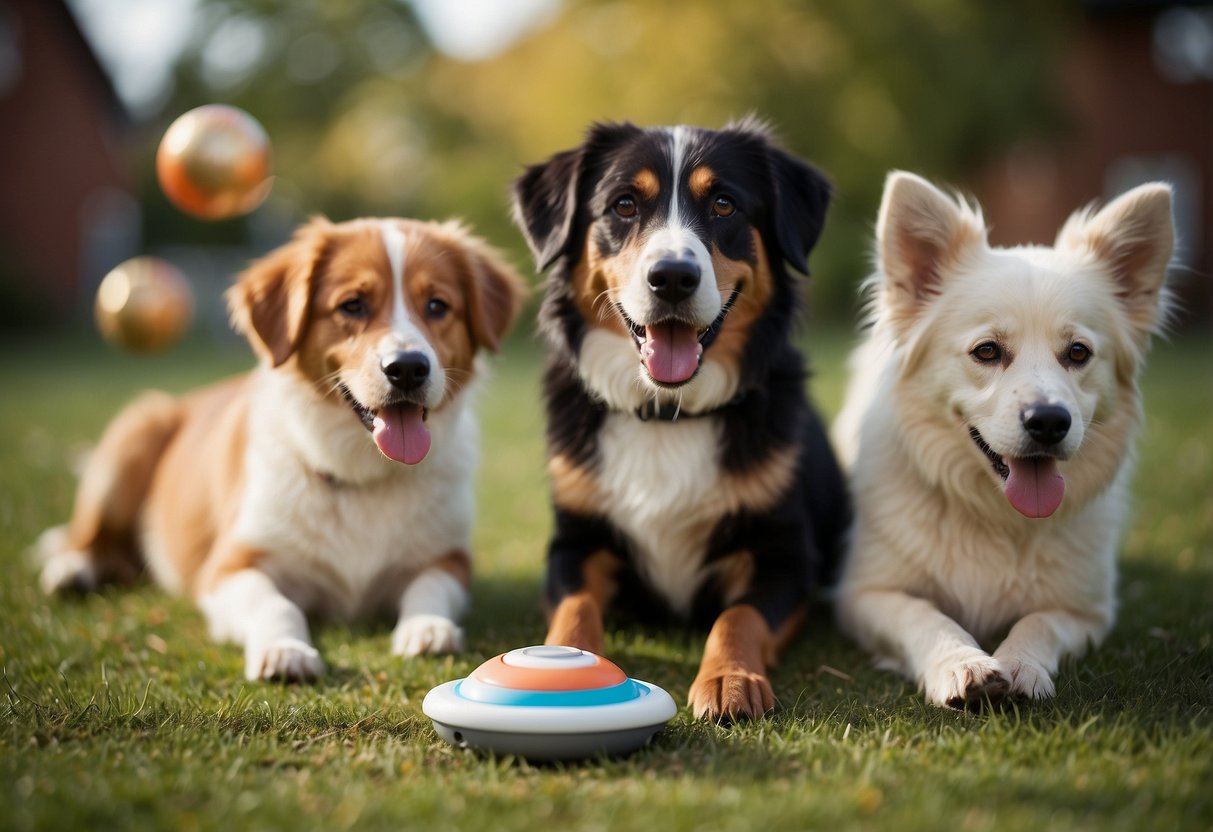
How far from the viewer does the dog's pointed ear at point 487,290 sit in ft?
14.2

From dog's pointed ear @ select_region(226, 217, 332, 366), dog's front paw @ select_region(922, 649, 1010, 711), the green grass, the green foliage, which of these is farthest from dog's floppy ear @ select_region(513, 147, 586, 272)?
the green foliage

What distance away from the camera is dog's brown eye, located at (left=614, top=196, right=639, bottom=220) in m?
3.73

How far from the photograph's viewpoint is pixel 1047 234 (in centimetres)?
2550

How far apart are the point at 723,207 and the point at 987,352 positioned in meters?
1.01

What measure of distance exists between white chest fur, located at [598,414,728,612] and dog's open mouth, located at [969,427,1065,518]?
3.11 ft

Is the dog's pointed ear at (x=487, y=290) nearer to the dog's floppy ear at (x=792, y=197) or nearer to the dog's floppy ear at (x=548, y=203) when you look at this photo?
the dog's floppy ear at (x=548, y=203)

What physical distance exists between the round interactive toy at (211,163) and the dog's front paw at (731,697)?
141 inches

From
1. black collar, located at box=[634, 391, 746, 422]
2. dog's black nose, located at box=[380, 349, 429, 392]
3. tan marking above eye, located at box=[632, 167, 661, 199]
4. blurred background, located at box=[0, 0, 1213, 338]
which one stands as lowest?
black collar, located at box=[634, 391, 746, 422]

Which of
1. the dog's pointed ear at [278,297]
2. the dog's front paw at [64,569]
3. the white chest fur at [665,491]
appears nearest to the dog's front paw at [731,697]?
the white chest fur at [665,491]

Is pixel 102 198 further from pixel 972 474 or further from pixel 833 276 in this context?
pixel 972 474

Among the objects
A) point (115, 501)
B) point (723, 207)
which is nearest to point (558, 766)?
point (723, 207)

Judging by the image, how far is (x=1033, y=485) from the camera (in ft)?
11.5

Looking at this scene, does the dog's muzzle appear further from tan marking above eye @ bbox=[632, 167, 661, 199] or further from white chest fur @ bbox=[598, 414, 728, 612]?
white chest fur @ bbox=[598, 414, 728, 612]

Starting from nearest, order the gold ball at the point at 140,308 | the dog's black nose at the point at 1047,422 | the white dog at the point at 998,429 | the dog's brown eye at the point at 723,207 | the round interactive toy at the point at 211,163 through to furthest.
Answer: the dog's black nose at the point at 1047,422 → the white dog at the point at 998,429 → the dog's brown eye at the point at 723,207 → the round interactive toy at the point at 211,163 → the gold ball at the point at 140,308
